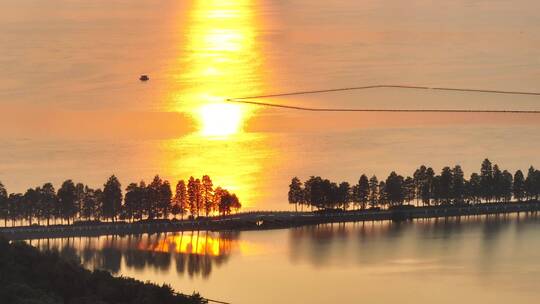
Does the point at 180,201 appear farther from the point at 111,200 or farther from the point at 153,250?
the point at 153,250

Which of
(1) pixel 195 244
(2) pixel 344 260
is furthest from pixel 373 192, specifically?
(2) pixel 344 260

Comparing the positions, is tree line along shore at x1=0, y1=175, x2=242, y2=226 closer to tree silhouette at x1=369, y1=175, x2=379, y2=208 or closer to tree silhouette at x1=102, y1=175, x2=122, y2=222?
tree silhouette at x1=102, y1=175, x2=122, y2=222

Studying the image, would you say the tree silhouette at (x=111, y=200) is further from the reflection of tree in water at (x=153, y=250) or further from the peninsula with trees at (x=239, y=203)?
the reflection of tree in water at (x=153, y=250)

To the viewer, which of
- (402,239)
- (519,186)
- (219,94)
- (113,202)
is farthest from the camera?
(219,94)

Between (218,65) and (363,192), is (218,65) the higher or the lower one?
the higher one

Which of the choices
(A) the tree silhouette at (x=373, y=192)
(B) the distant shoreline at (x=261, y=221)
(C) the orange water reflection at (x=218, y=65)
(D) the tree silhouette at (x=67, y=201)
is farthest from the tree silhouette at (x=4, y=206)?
(C) the orange water reflection at (x=218, y=65)

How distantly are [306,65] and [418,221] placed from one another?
1401 cm

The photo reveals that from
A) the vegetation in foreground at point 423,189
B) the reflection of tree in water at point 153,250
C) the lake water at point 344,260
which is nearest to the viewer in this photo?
the lake water at point 344,260

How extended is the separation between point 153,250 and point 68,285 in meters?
6.18

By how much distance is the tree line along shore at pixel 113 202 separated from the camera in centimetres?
3148

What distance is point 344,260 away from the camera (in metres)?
29.5

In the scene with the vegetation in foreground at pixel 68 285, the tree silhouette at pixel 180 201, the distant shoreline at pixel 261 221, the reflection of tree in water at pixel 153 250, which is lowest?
the vegetation in foreground at pixel 68 285

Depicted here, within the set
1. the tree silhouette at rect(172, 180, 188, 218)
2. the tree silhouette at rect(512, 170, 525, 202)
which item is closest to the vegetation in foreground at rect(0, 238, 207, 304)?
the tree silhouette at rect(172, 180, 188, 218)

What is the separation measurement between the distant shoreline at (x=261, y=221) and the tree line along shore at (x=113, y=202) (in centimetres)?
25
